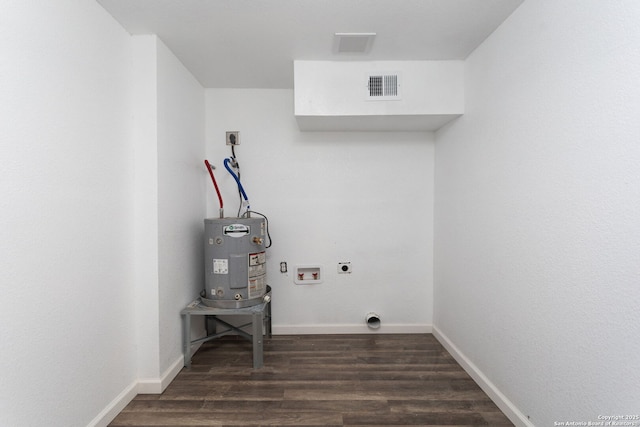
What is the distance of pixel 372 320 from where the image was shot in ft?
8.57

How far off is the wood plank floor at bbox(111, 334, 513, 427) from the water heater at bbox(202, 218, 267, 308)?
1.67ft

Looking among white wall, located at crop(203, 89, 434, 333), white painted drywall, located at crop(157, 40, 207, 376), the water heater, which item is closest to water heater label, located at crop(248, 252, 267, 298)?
the water heater

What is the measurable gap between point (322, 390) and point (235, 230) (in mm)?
1269

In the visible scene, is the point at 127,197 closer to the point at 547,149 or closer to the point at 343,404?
the point at 343,404

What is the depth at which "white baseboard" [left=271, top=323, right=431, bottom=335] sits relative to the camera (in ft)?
8.63

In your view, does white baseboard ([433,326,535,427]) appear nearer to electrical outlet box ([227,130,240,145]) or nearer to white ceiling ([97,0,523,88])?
white ceiling ([97,0,523,88])

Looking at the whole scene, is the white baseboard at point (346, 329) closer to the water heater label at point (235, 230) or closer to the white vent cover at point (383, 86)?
the water heater label at point (235, 230)

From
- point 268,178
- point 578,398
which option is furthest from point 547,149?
point 268,178

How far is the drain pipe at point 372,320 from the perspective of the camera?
2.60 metres

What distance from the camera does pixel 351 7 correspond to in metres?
1.54

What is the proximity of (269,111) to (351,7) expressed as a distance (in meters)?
1.25

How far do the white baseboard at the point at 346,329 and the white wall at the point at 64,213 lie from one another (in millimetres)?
1233

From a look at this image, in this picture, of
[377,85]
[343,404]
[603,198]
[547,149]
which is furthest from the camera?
[377,85]

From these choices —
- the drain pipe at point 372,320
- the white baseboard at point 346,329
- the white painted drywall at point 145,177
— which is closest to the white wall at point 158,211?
the white painted drywall at point 145,177
